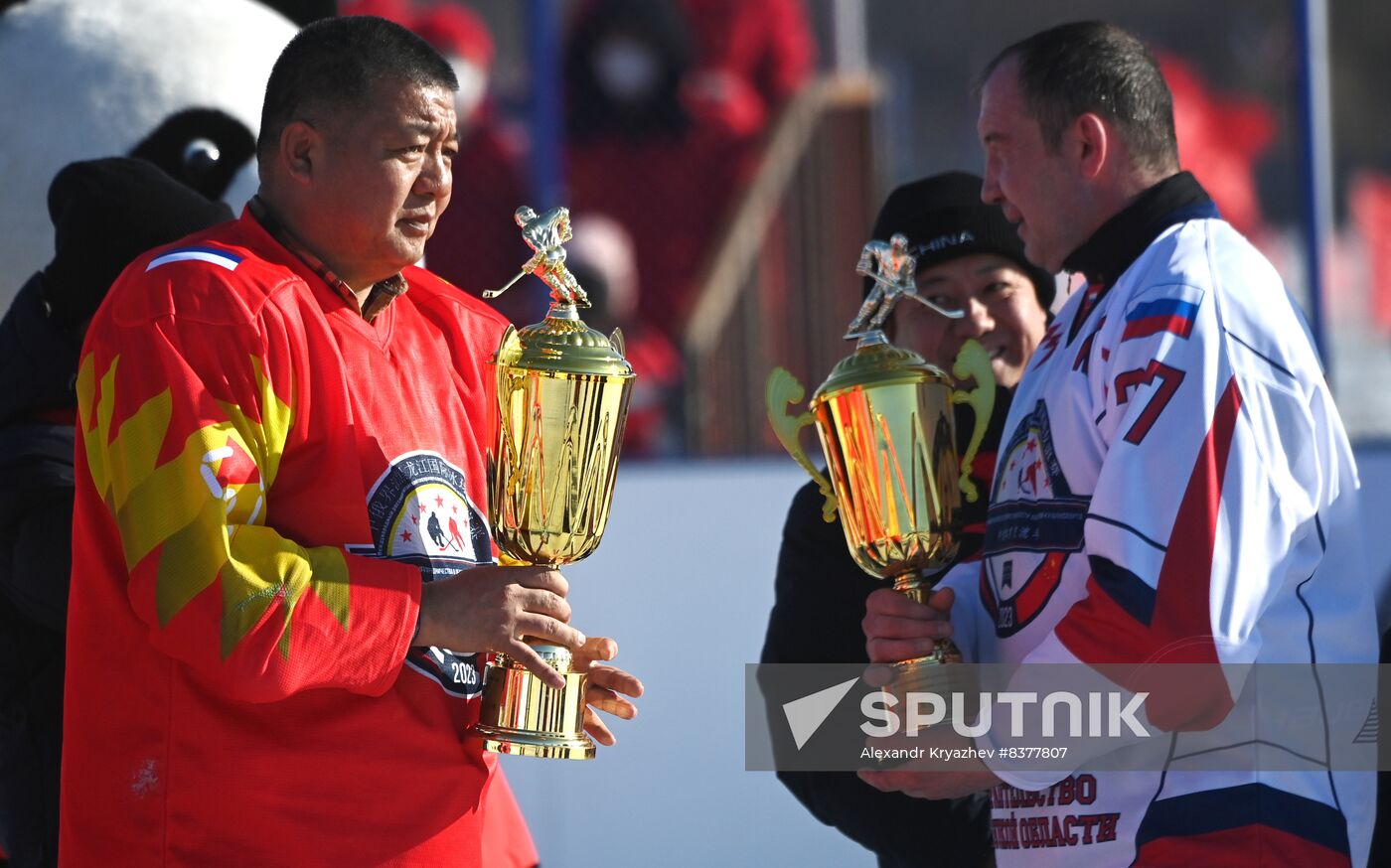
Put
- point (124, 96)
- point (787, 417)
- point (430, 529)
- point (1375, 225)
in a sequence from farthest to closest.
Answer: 1. point (1375, 225)
2. point (124, 96)
3. point (787, 417)
4. point (430, 529)

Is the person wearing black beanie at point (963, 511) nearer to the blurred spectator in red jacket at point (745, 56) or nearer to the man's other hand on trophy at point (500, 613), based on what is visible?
the man's other hand on trophy at point (500, 613)

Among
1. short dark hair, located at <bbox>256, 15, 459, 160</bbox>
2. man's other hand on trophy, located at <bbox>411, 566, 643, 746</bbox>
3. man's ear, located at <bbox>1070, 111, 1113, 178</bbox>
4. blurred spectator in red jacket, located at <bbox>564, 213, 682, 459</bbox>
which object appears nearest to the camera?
man's other hand on trophy, located at <bbox>411, 566, 643, 746</bbox>

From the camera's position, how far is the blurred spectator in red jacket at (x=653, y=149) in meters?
6.02

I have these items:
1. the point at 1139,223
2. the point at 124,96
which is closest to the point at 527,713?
the point at 1139,223

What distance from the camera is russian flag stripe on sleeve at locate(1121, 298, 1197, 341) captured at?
78.8 inches

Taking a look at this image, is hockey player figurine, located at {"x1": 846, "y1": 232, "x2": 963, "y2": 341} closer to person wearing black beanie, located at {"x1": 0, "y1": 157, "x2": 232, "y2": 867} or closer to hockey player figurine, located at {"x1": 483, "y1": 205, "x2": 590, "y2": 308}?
hockey player figurine, located at {"x1": 483, "y1": 205, "x2": 590, "y2": 308}

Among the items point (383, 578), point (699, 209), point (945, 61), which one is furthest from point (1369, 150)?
point (383, 578)

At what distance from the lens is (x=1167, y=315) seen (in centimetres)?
201

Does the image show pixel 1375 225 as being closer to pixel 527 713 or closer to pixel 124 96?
pixel 124 96

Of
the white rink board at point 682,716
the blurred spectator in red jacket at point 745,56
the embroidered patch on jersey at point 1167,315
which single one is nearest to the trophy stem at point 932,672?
the embroidered patch on jersey at point 1167,315

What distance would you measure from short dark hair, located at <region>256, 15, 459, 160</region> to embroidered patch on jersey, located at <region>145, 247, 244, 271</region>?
153mm

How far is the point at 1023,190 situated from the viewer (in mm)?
2279

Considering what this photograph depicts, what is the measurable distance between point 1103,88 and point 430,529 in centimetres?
100

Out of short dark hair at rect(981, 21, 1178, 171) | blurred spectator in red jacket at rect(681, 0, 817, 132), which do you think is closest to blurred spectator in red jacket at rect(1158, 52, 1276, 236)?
blurred spectator in red jacket at rect(681, 0, 817, 132)
